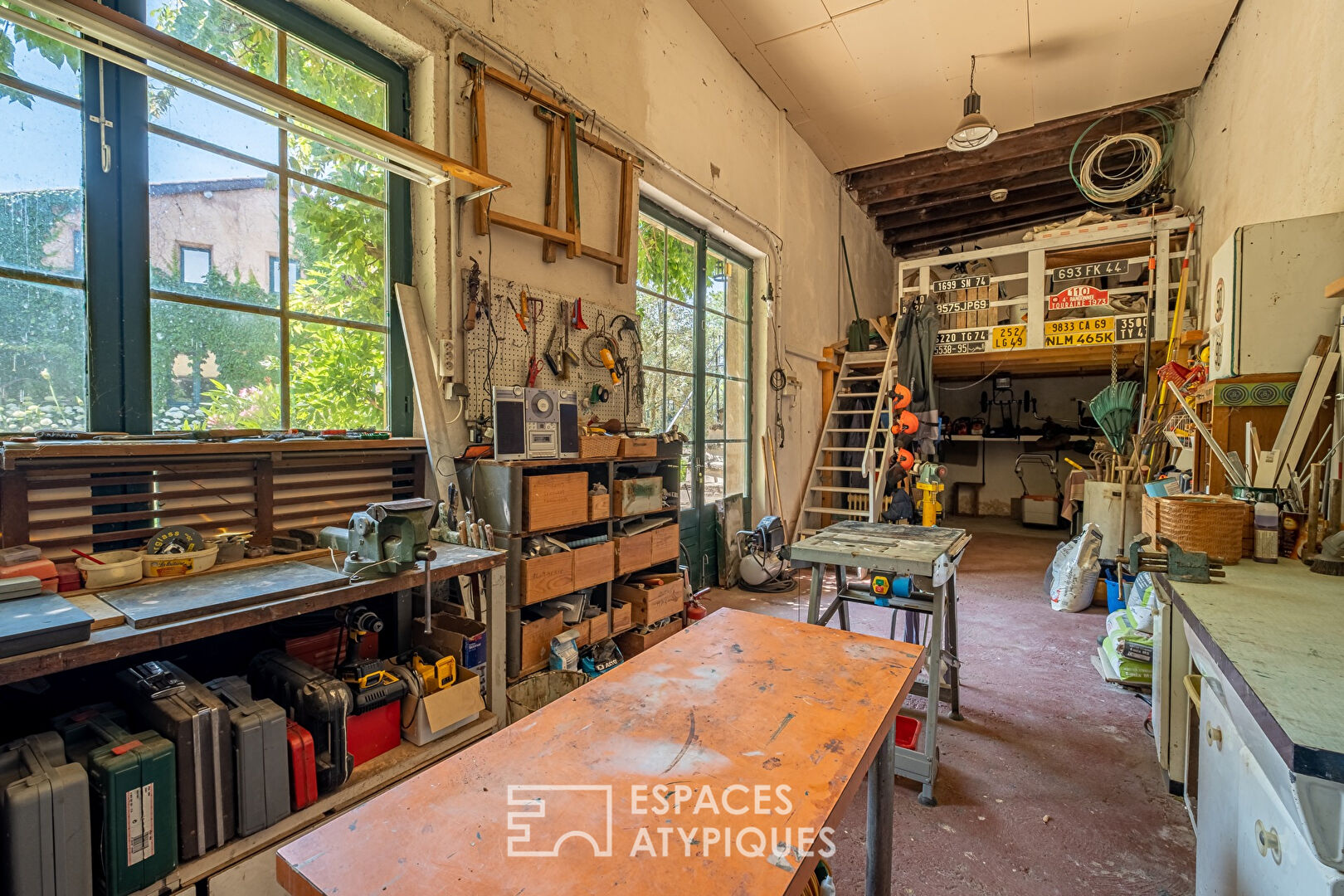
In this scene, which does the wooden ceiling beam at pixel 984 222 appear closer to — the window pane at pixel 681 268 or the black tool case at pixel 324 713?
the window pane at pixel 681 268

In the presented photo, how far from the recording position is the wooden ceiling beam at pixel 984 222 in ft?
24.1

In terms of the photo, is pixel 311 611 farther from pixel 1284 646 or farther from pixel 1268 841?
pixel 1284 646

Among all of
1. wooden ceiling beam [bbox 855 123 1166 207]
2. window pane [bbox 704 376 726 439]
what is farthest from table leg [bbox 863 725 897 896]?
wooden ceiling beam [bbox 855 123 1166 207]

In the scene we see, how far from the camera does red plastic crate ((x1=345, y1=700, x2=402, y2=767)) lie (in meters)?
1.64

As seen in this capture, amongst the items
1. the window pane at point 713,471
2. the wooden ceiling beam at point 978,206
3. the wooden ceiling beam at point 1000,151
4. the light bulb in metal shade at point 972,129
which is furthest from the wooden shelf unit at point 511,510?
the wooden ceiling beam at point 978,206

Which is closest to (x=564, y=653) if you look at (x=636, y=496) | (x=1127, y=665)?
(x=636, y=496)

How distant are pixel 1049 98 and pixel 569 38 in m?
4.49

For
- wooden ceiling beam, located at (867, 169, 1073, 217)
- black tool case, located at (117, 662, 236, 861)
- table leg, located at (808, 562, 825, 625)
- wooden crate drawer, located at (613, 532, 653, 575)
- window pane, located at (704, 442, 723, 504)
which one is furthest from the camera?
wooden ceiling beam, located at (867, 169, 1073, 217)

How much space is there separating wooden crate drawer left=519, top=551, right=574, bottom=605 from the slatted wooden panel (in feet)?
1.83

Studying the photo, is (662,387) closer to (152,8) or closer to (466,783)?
(152,8)

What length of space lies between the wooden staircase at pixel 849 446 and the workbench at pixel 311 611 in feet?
12.3

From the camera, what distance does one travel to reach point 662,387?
3.92 metres

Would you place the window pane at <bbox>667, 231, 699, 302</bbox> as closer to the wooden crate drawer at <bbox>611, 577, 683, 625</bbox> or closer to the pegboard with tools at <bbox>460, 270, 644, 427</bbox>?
the pegboard with tools at <bbox>460, 270, 644, 427</bbox>

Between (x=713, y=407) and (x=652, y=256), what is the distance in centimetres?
128
